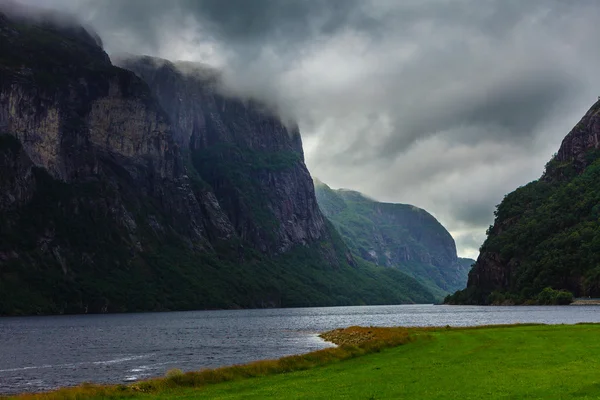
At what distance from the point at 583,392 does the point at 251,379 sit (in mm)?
29061

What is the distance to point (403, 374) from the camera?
47031 millimetres

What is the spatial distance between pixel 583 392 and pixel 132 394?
107 feet

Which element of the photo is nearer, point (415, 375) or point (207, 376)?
point (415, 375)

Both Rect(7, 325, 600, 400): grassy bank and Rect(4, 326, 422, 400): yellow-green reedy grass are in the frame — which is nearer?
Rect(7, 325, 600, 400): grassy bank

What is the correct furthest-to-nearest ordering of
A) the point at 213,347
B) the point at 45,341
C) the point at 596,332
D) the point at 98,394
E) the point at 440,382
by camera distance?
1. the point at 45,341
2. the point at 213,347
3. the point at 596,332
4. the point at 98,394
5. the point at 440,382

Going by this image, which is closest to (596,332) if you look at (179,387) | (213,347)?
(179,387)

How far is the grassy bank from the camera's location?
36.7 meters

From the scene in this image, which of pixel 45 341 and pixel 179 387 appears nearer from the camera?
pixel 179 387

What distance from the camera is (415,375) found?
150ft

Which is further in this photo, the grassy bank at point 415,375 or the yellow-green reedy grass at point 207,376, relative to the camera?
the yellow-green reedy grass at point 207,376

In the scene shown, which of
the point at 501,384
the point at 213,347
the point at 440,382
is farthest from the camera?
the point at 213,347

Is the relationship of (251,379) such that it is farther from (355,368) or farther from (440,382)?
(440,382)

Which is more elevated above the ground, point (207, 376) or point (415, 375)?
point (415, 375)

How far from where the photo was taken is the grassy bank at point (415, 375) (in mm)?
36656
